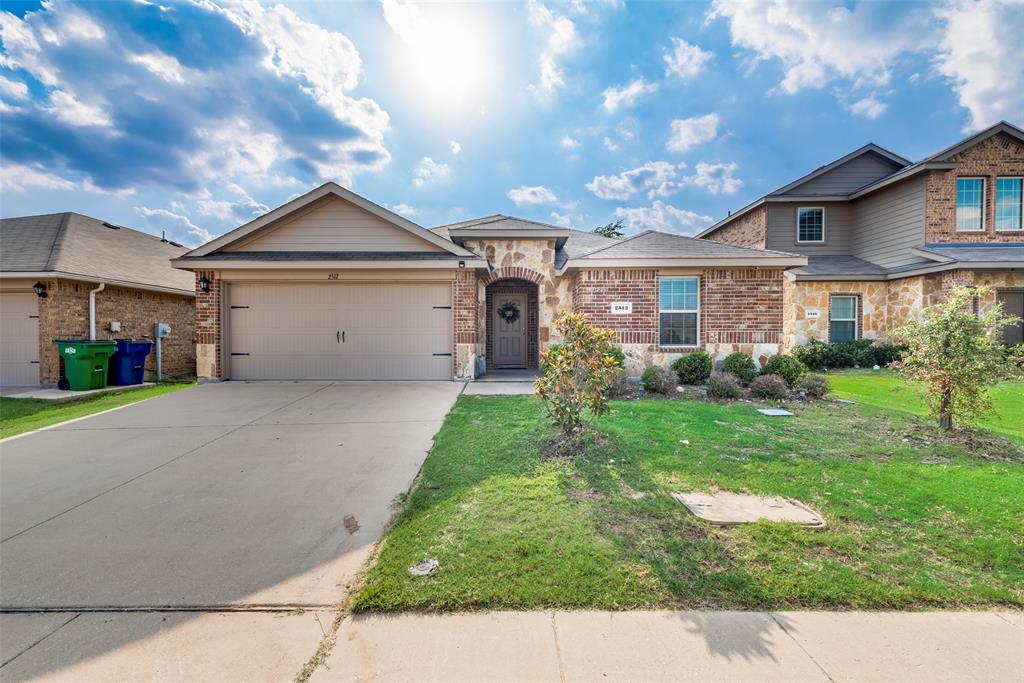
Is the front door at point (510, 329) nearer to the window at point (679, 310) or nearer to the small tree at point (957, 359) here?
the window at point (679, 310)

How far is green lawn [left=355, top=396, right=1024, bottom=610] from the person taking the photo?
2.34 metres

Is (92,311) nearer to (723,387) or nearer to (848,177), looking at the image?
(723,387)

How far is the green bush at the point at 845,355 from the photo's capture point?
12445mm

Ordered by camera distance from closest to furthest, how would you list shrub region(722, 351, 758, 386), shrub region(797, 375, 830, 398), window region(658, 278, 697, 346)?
1. shrub region(797, 375, 830, 398)
2. shrub region(722, 351, 758, 386)
3. window region(658, 278, 697, 346)

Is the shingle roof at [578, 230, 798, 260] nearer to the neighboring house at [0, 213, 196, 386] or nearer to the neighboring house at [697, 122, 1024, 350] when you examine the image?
the neighboring house at [697, 122, 1024, 350]

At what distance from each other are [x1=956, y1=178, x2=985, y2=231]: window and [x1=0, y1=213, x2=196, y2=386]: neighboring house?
81.5 ft

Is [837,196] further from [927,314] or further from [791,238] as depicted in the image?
[927,314]

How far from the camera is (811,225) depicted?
1602 centimetres

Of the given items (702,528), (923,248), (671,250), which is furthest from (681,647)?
(923,248)

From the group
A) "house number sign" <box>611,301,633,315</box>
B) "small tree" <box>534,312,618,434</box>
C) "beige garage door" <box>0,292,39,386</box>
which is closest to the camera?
"small tree" <box>534,312,618,434</box>

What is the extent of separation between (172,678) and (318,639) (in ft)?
1.95

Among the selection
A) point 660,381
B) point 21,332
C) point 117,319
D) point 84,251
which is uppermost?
point 84,251

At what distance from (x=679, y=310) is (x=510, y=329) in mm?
4730

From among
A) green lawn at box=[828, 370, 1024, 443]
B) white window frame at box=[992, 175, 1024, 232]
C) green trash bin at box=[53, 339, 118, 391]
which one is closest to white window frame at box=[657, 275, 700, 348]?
green lawn at box=[828, 370, 1024, 443]
